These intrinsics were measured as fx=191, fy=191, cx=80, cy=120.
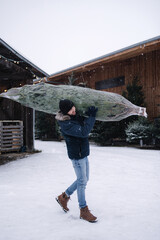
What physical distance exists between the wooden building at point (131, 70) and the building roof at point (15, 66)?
428 cm

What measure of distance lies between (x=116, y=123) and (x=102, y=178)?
7.86 metres

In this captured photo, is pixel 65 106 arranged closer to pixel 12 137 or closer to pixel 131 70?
pixel 12 137

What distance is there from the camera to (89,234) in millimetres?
2248

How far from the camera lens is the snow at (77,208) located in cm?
229

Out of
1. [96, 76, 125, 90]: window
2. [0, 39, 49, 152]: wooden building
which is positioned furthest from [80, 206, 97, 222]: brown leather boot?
[96, 76, 125, 90]: window

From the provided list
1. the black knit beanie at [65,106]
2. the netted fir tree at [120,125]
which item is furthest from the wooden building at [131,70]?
the black knit beanie at [65,106]

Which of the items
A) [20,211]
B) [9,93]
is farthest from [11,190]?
[9,93]

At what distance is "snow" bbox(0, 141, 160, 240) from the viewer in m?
2.29

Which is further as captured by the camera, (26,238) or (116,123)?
(116,123)

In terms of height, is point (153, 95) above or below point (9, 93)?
above

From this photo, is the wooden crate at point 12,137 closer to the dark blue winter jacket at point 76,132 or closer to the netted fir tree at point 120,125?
the netted fir tree at point 120,125

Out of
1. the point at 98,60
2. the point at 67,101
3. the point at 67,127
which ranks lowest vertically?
the point at 67,127

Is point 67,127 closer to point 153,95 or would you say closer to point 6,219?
point 6,219

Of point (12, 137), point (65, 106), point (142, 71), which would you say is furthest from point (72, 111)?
point (142, 71)
